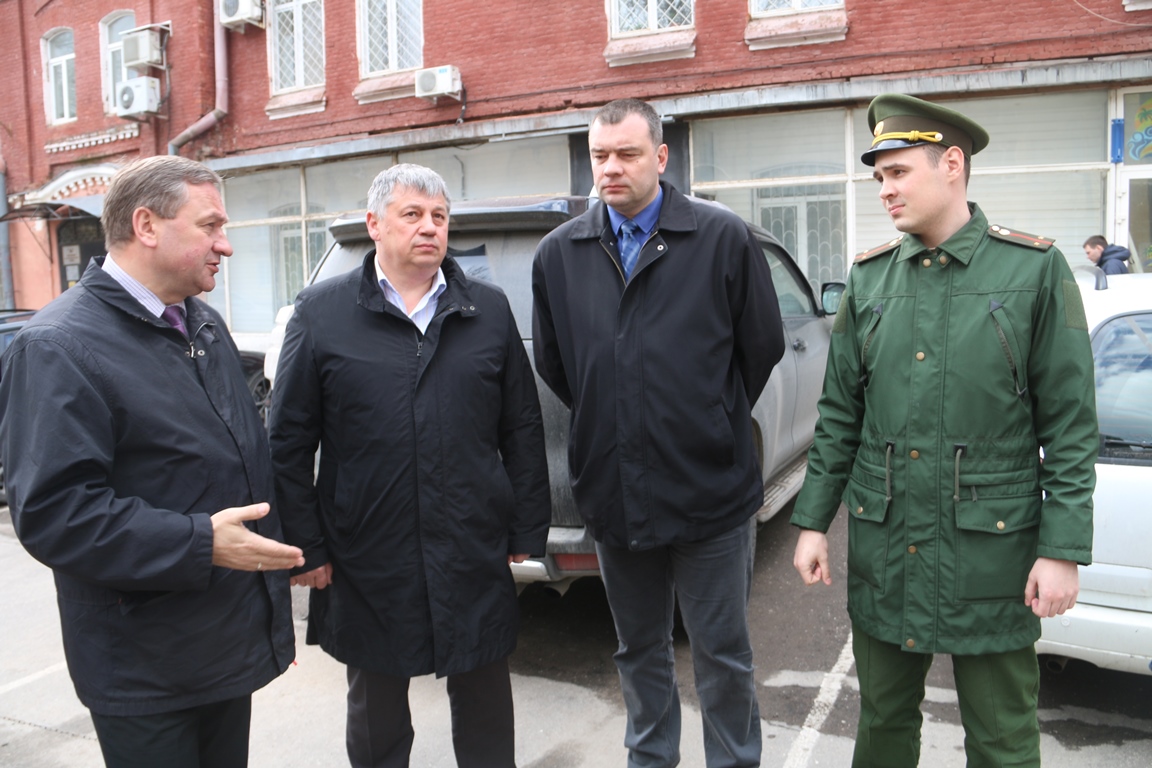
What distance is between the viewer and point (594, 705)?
369 cm

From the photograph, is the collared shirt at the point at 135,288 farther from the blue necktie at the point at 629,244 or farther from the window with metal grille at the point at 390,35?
the window with metal grille at the point at 390,35

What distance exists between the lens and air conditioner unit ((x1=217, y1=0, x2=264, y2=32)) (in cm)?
1430

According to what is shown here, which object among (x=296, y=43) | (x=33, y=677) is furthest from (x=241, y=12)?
(x=33, y=677)

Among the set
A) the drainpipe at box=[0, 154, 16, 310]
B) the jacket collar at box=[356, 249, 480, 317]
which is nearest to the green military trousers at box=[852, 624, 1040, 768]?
the jacket collar at box=[356, 249, 480, 317]

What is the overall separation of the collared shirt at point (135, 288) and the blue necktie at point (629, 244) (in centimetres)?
129

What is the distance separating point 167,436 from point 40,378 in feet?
0.91

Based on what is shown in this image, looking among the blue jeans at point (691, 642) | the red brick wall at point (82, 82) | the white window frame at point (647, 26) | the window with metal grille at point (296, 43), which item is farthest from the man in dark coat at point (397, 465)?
the red brick wall at point (82, 82)

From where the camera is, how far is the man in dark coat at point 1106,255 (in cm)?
840

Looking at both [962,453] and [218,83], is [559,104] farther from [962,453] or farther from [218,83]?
[962,453]

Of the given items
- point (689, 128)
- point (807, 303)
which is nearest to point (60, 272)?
point (689, 128)

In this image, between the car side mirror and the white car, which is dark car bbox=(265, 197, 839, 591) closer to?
the car side mirror

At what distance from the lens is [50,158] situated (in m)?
17.6

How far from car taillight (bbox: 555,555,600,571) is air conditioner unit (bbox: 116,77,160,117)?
48.5 feet

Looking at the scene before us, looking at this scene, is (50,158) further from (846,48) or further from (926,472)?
(926,472)
